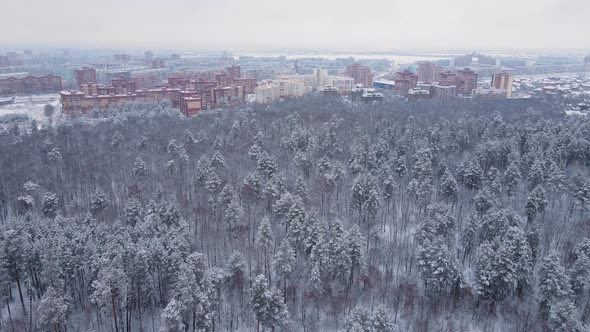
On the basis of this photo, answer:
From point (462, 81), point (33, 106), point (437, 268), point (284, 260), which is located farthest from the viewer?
point (462, 81)

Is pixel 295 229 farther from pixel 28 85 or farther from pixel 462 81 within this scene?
pixel 28 85

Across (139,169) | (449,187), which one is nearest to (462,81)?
(449,187)

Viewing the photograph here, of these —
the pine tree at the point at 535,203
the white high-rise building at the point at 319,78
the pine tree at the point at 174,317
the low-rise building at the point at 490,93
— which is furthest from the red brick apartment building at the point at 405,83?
the pine tree at the point at 174,317

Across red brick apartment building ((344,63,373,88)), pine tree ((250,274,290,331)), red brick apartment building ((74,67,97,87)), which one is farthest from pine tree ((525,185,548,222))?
red brick apartment building ((74,67,97,87))

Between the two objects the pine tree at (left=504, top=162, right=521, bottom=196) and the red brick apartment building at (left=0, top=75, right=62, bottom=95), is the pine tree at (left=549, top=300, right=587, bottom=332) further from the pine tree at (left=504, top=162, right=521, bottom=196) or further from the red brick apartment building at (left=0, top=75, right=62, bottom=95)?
the red brick apartment building at (left=0, top=75, right=62, bottom=95)

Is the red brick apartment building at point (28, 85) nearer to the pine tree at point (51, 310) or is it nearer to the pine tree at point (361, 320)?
the pine tree at point (51, 310)

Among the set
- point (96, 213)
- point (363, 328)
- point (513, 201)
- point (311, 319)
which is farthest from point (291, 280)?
point (513, 201)
